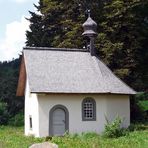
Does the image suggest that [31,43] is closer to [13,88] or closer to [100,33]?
[13,88]

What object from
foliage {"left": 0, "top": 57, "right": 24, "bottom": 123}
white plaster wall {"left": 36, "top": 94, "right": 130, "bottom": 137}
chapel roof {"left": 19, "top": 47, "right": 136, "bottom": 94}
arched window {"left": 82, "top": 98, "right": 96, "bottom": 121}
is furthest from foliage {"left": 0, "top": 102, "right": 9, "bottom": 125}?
arched window {"left": 82, "top": 98, "right": 96, "bottom": 121}

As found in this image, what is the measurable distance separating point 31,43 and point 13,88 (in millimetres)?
6335

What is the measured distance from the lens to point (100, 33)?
126 ft

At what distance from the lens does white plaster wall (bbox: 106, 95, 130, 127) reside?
30.8m

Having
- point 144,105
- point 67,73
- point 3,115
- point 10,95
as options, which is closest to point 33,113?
point 67,73

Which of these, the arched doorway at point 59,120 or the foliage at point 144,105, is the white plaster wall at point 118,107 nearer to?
the arched doorway at point 59,120

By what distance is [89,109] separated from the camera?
30.6 meters

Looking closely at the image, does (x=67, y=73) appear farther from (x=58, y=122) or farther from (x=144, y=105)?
(x=144, y=105)

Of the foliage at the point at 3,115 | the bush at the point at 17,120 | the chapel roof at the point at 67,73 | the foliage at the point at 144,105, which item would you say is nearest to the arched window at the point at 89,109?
the chapel roof at the point at 67,73

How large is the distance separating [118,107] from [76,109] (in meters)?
2.99

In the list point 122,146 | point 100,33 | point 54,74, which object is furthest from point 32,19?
point 122,146

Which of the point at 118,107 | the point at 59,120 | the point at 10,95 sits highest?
the point at 10,95

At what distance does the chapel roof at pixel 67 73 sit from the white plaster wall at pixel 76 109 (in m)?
0.66

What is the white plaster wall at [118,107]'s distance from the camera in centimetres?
3084
